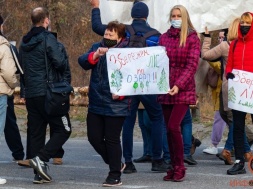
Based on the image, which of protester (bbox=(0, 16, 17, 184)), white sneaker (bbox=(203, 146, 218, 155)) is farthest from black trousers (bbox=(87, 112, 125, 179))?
white sneaker (bbox=(203, 146, 218, 155))

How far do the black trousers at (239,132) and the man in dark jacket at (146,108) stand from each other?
94 cm

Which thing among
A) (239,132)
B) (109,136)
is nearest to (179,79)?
(109,136)

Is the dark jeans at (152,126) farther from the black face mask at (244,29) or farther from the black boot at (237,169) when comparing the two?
the black face mask at (244,29)

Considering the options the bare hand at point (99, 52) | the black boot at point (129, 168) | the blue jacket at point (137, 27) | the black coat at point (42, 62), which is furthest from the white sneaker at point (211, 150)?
the bare hand at point (99, 52)

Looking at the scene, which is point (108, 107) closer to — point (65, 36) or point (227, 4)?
point (227, 4)

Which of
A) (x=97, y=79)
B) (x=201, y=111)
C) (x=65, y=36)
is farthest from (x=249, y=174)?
(x=65, y=36)

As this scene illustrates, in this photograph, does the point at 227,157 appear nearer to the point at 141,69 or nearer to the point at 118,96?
the point at 141,69

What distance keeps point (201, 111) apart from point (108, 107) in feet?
30.1

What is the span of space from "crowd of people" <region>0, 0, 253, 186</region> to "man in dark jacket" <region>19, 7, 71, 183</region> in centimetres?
1

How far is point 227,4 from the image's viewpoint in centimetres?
1157

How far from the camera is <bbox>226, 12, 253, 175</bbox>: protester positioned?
1007 cm

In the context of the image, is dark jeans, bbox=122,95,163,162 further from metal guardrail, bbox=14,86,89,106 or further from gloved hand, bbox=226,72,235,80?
metal guardrail, bbox=14,86,89,106

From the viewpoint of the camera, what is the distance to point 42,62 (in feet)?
33.6

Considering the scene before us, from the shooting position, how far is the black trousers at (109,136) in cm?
945
